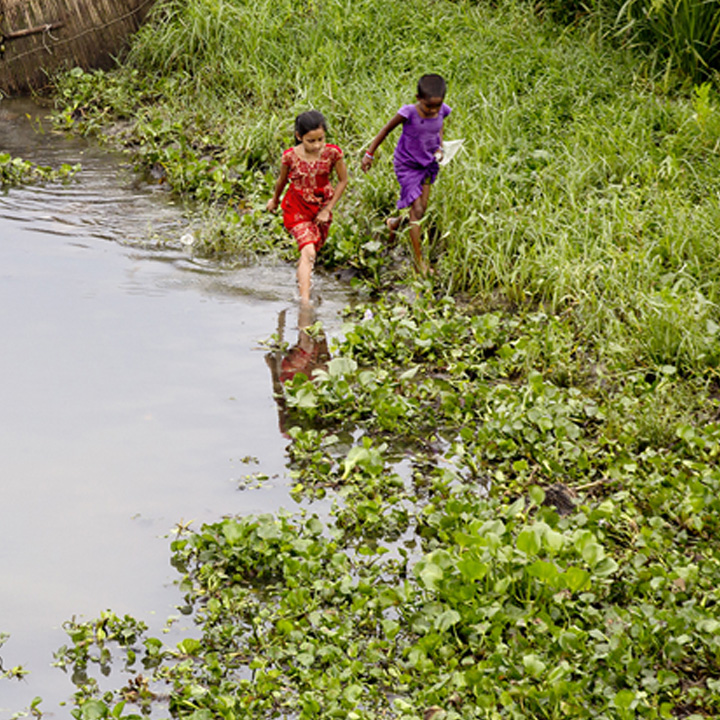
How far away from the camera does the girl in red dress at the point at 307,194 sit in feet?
21.1

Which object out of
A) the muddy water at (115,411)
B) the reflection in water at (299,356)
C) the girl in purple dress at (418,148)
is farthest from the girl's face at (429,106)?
the reflection in water at (299,356)

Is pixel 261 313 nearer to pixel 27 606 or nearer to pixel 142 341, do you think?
pixel 142 341

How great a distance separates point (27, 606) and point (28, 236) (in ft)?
15.0

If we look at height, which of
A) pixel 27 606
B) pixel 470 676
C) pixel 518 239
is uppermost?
pixel 518 239

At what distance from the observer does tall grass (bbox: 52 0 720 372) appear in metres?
6.07

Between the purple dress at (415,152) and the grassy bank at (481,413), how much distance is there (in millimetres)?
324

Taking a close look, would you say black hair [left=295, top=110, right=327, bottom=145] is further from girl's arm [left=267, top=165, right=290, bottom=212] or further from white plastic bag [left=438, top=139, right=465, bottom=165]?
white plastic bag [left=438, top=139, right=465, bottom=165]

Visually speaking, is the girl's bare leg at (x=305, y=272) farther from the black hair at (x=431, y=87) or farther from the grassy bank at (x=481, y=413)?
the black hair at (x=431, y=87)

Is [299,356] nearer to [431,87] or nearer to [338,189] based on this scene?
[338,189]

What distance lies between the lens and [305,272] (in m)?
6.45

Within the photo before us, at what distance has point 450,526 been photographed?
13.2ft

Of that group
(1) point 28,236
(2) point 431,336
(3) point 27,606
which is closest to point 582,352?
(2) point 431,336

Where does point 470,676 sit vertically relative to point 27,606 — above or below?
above

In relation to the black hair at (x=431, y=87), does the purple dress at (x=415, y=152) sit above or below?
below
